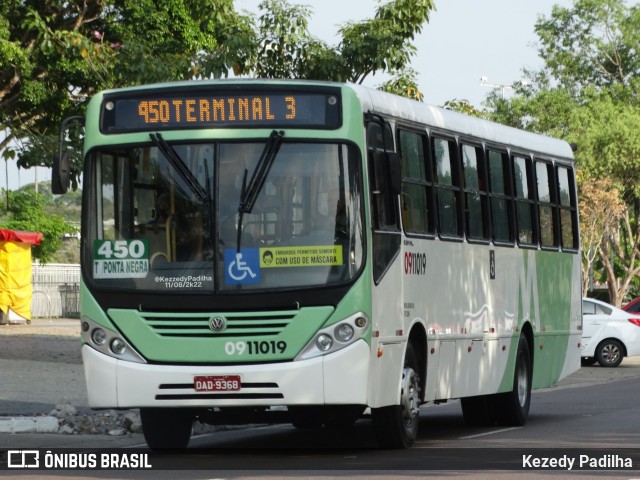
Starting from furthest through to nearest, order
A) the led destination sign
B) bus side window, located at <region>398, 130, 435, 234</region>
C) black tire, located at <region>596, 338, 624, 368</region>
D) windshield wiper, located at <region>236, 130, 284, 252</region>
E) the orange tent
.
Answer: the orange tent → black tire, located at <region>596, 338, 624, 368</region> → bus side window, located at <region>398, 130, 435, 234</region> → the led destination sign → windshield wiper, located at <region>236, 130, 284, 252</region>

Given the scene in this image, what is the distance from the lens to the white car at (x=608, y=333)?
3284 centimetres

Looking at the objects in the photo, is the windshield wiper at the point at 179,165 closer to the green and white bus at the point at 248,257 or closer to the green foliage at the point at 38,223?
the green and white bus at the point at 248,257

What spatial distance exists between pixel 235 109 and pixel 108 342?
215 cm

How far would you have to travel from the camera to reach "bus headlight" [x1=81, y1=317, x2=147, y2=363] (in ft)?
41.9

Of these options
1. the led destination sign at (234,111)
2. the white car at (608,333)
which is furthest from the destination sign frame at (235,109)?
the white car at (608,333)

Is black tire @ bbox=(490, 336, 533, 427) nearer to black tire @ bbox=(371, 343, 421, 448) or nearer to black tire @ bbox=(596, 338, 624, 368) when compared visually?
black tire @ bbox=(371, 343, 421, 448)

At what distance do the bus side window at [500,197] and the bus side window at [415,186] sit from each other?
6.94ft

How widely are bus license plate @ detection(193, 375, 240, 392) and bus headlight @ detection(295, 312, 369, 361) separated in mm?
521

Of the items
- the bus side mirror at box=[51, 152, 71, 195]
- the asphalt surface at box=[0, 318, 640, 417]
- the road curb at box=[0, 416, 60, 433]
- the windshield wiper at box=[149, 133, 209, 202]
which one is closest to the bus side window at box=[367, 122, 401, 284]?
the windshield wiper at box=[149, 133, 209, 202]

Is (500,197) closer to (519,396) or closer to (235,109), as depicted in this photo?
(519,396)

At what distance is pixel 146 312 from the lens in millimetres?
12773

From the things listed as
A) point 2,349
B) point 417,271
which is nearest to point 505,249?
point 417,271

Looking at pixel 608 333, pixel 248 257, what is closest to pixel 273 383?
pixel 248 257

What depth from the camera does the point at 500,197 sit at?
17.1 m
